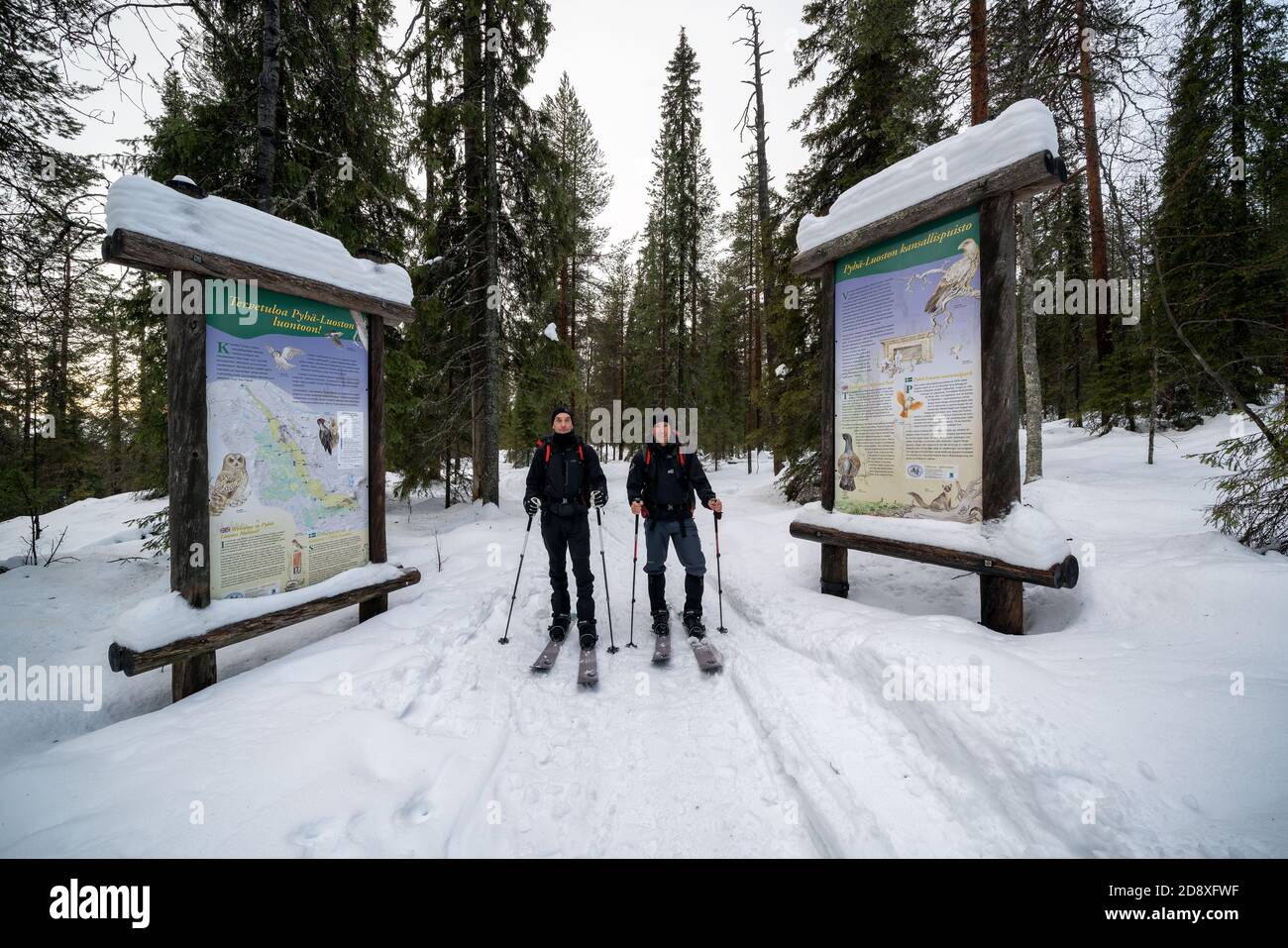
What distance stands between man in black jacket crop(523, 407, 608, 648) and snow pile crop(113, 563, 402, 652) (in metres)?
2.25

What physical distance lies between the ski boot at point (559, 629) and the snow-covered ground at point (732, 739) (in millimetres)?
232

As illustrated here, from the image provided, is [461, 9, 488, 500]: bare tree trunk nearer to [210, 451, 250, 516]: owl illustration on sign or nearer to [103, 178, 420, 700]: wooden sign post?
[103, 178, 420, 700]: wooden sign post

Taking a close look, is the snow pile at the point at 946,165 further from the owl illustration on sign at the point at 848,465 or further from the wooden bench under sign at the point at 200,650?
the wooden bench under sign at the point at 200,650

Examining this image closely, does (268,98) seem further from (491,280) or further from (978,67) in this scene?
(978,67)

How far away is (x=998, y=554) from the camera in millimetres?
3973

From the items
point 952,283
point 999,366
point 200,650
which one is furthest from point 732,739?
point 952,283

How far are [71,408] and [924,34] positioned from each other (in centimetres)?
1766

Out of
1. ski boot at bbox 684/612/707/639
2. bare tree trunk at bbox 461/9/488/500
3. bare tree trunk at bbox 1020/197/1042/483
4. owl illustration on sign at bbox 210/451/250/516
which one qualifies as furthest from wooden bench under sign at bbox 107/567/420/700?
bare tree trunk at bbox 1020/197/1042/483

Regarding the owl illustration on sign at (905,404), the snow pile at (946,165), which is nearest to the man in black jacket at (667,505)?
the owl illustration on sign at (905,404)

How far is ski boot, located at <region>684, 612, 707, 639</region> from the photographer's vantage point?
4.80 meters

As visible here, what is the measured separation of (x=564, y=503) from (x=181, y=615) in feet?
10.6

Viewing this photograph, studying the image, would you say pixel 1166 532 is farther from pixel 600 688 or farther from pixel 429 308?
pixel 429 308

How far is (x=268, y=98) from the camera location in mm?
6379

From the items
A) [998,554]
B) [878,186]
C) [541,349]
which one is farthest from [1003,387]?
[541,349]
